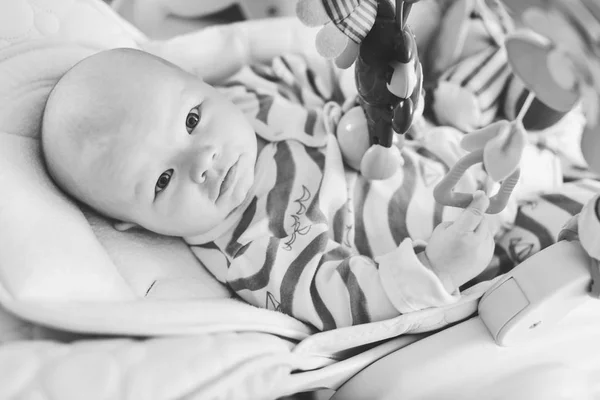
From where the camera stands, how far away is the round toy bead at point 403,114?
535 mm

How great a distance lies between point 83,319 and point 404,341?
347 mm

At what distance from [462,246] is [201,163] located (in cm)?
30

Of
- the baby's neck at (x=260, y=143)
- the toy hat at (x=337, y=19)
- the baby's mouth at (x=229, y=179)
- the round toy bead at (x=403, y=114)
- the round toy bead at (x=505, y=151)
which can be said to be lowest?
the baby's neck at (x=260, y=143)

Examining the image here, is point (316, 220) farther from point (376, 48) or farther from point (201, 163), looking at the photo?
point (376, 48)

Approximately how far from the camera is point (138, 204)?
0.65 metres

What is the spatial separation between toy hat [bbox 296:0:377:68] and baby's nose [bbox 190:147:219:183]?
9.0 inches

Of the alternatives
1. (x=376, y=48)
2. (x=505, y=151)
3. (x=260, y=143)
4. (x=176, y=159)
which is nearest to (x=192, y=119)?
(x=176, y=159)

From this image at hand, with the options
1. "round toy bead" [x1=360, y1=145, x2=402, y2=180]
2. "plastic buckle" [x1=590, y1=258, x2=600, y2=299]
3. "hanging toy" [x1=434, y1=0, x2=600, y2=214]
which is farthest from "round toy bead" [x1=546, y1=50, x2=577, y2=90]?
"round toy bead" [x1=360, y1=145, x2=402, y2=180]

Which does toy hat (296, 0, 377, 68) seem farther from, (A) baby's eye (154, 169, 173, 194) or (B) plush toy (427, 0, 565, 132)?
(B) plush toy (427, 0, 565, 132)

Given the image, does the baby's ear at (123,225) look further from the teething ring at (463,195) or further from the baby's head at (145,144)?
the teething ring at (463,195)

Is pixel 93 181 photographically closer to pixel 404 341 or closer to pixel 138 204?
pixel 138 204

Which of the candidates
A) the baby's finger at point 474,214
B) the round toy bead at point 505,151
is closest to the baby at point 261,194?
the baby's finger at point 474,214

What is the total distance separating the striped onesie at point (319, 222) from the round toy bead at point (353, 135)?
0.02 meters

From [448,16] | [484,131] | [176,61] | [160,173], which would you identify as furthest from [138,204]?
[448,16]
